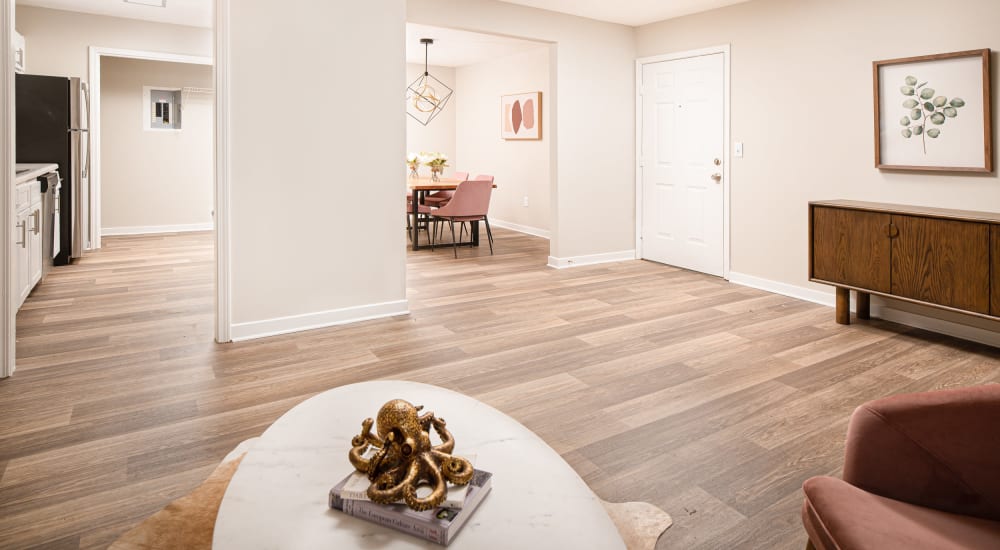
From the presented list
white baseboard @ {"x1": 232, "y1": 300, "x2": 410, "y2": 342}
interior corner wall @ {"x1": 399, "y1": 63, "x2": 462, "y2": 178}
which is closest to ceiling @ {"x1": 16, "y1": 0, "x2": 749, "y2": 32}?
white baseboard @ {"x1": 232, "y1": 300, "x2": 410, "y2": 342}

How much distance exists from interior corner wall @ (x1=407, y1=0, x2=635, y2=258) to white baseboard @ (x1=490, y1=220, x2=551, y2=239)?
1.86 meters

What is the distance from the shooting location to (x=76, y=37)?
21.0ft

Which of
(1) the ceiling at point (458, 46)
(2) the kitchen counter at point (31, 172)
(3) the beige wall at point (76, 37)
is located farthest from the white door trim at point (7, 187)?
(1) the ceiling at point (458, 46)

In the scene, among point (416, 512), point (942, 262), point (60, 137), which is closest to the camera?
point (416, 512)

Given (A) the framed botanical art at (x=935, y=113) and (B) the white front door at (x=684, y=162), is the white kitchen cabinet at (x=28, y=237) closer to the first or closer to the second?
(B) the white front door at (x=684, y=162)

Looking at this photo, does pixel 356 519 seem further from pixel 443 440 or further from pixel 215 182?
pixel 215 182

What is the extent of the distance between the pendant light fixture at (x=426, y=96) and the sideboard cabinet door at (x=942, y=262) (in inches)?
260

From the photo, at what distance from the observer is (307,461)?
132 centimetres

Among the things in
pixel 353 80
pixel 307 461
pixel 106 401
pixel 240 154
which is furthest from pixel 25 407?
pixel 353 80

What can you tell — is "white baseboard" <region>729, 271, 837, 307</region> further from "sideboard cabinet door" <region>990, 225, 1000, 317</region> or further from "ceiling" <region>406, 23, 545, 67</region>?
"ceiling" <region>406, 23, 545, 67</region>

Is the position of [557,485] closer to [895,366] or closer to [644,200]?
[895,366]

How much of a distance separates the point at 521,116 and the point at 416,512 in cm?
759

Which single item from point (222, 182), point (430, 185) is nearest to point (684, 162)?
point (430, 185)

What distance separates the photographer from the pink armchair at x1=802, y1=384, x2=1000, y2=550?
118 cm
